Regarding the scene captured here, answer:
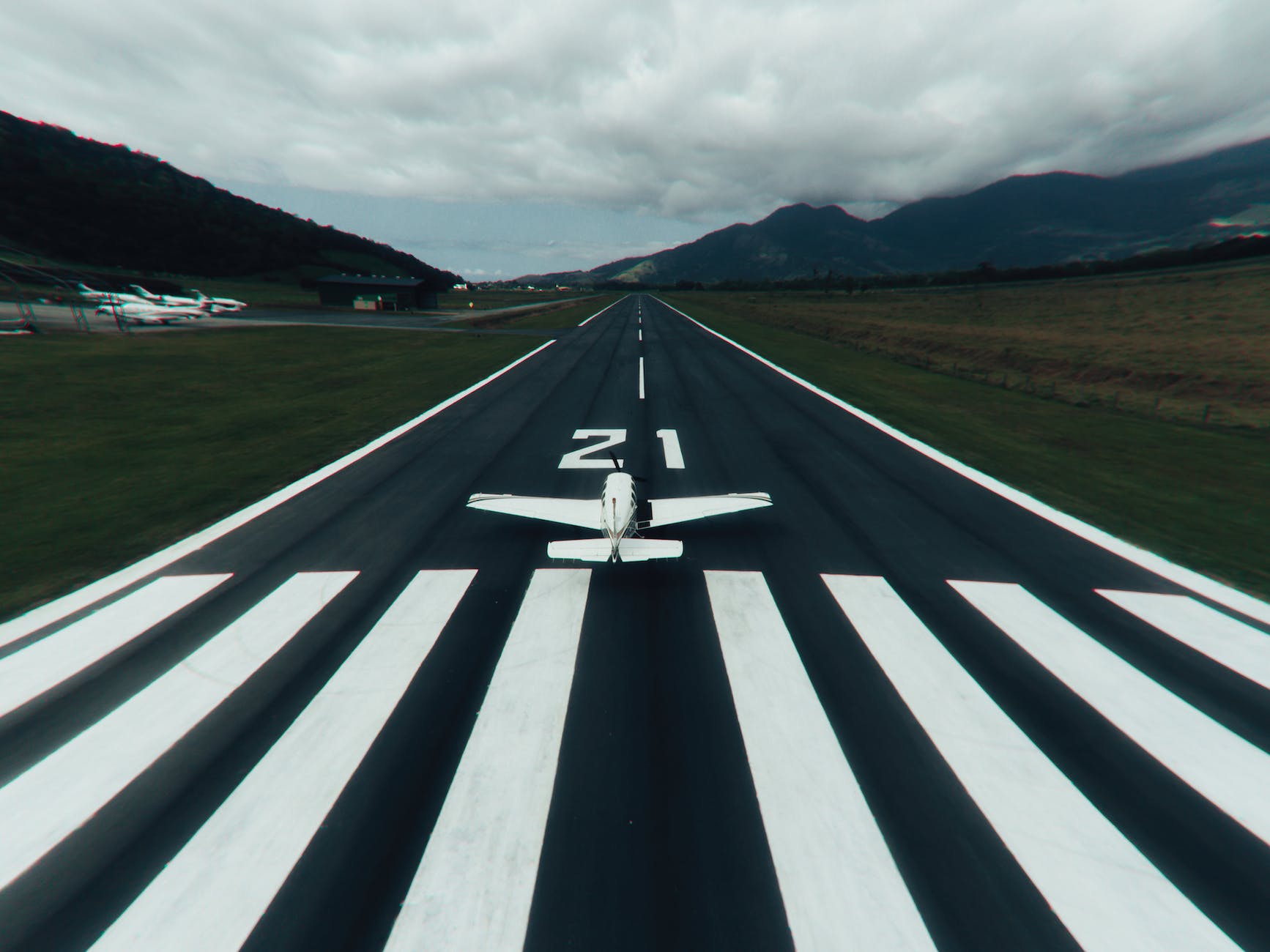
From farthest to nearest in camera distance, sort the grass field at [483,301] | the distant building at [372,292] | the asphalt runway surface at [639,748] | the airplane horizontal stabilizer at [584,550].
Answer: the grass field at [483,301] → the distant building at [372,292] → the airplane horizontal stabilizer at [584,550] → the asphalt runway surface at [639,748]

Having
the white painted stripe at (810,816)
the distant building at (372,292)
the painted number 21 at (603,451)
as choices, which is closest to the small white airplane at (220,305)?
the distant building at (372,292)

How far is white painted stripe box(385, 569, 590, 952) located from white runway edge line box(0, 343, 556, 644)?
6.03 meters

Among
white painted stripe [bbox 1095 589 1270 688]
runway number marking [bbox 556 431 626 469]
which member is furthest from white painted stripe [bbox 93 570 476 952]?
white painted stripe [bbox 1095 589 1270 688]

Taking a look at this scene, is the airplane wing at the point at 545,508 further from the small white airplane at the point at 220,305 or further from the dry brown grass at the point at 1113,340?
the small white airplane at the point at 220,305

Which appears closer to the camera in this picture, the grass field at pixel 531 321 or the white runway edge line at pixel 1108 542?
the white runway edge line at pixel 1108 542

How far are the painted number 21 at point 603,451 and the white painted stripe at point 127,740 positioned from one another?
646 cm

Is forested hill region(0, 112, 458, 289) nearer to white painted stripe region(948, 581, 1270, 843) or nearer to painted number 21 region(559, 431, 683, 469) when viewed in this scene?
painted number 21 region(559, 431, 683, 469)

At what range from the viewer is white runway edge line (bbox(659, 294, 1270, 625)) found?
23.3 ft

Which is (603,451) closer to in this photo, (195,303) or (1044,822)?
(1044,822)

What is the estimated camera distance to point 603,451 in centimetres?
1293

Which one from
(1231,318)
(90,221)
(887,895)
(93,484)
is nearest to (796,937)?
(887,895)

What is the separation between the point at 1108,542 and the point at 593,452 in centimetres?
1051

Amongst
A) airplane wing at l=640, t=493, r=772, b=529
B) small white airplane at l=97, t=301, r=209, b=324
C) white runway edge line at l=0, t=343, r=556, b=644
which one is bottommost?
white runway edge line at l=0, t=343, r=556, b=644

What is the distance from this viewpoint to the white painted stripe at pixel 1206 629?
19.5 feet
